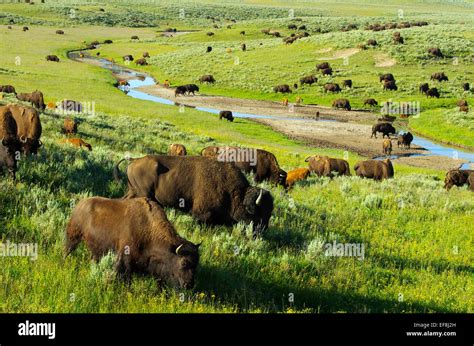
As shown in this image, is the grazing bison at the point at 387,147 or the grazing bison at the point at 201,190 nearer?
the grazing bison at the point at 201,190

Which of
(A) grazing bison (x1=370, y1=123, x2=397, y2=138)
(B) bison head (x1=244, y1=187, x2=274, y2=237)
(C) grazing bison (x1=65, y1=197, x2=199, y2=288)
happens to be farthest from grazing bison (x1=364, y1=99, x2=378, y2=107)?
(C) grazing bison (x1=65, y1=197, x2=199, y2=288)

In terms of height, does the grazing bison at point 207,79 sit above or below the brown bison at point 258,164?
above

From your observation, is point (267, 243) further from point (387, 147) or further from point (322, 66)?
point (322, 66)

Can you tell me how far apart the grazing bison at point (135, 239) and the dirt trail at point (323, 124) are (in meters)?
30.9

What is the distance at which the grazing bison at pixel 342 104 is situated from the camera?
55.1 m

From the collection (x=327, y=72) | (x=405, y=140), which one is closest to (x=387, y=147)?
(x=405, y=140)

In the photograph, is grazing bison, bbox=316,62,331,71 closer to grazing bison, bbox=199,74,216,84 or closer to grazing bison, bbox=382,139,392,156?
grazing bison, bbox=199,74,216,84

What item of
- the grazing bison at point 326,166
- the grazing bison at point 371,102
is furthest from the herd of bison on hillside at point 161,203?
the grazing bison at point 371,102

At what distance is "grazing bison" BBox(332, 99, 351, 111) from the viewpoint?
5506 cm

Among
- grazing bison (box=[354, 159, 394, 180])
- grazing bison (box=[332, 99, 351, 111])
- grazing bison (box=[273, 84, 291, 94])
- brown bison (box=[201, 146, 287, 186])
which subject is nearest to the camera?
brown bison (box=[201, 146, 287, 186])

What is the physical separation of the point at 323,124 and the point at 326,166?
25.8m

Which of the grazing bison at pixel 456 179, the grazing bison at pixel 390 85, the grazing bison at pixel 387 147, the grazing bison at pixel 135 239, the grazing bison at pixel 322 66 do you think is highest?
the grazing bison at pixel 322 66

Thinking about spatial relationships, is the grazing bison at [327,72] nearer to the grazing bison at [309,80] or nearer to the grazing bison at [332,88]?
the grazing bison at [309,80]

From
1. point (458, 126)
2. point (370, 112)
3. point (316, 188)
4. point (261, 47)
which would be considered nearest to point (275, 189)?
point (316, 188)
